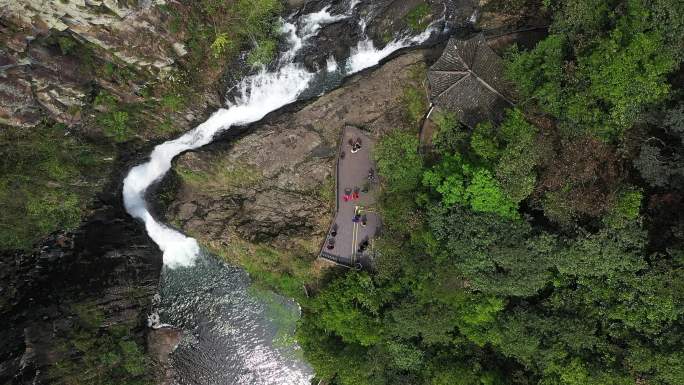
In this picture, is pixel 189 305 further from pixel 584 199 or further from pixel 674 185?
pixel 674 185

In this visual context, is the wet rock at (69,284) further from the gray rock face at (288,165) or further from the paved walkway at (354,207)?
the paved walkway at (354,207)

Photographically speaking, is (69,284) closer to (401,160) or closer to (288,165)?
(288,165)

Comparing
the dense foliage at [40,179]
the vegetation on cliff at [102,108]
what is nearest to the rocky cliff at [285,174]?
the vegetation on cliff at [102,108]

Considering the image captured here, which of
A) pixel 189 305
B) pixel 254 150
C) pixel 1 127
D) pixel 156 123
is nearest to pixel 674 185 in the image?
pixel 254 150

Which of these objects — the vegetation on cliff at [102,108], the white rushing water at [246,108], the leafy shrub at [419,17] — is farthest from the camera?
the white rushing water at [246,108]

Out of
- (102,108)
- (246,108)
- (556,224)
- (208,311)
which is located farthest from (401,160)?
(208,311)
